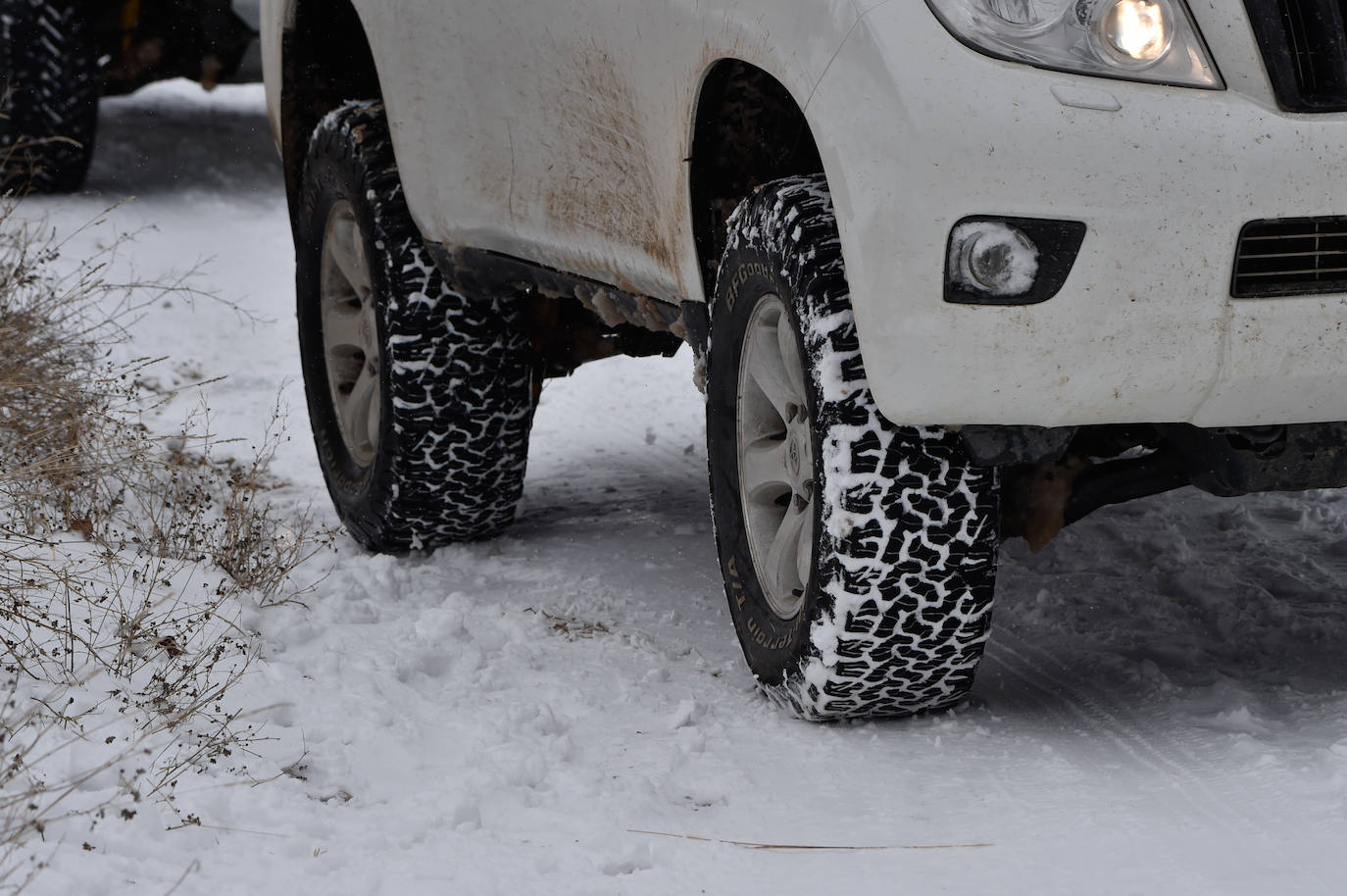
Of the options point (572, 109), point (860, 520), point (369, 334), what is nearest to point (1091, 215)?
point (860, 520)

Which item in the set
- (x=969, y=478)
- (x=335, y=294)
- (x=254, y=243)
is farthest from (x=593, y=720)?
(x=254, y=243)

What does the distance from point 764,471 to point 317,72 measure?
8.14ft

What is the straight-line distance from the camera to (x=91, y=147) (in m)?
9.59

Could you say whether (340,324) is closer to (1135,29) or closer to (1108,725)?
(1108,725)

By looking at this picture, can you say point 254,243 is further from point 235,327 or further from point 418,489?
point 418,489

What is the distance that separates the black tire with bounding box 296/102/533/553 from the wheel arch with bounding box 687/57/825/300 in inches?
46.6

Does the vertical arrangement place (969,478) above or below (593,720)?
above

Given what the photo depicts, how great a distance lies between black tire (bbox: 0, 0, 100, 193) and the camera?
892 cm

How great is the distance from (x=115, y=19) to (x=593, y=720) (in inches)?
317

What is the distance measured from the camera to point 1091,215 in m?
2.21

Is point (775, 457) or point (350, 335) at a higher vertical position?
point (775, 457)

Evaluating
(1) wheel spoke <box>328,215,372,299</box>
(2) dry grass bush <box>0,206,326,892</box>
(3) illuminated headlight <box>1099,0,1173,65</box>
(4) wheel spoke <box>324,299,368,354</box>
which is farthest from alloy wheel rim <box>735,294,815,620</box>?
(4) wheel spoke <box>324,299,368,354</box>

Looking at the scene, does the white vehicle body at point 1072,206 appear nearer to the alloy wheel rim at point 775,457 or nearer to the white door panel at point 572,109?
the white door panel at point 572,109

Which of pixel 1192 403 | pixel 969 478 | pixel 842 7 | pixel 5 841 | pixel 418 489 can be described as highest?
pixel 842 7
